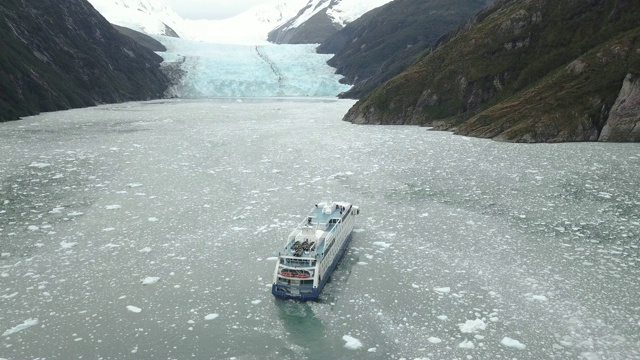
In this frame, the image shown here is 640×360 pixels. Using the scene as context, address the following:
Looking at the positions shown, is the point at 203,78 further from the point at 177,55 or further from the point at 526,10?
the point at 526,10

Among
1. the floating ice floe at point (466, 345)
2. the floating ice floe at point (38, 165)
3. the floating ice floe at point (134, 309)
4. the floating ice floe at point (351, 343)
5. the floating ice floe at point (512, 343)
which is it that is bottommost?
the floating ice floe at point (38, 165)

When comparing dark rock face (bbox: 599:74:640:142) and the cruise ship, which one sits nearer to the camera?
the cruise ship

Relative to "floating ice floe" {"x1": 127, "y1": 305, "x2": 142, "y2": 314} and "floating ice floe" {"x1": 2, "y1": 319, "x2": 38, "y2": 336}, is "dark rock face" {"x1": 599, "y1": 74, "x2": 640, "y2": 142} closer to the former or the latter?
"floating ice floe" {"x1": 127, "y1": 305, "x2": 142, "y2": 314}

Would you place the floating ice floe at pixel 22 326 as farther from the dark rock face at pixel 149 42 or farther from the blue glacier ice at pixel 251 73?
the dark rock face at pixel 149 42

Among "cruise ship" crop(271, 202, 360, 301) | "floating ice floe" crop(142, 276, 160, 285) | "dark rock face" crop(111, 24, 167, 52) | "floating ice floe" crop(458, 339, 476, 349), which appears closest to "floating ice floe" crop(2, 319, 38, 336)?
Answer: "floating ice floe" crop(142, 276, 160, 285)

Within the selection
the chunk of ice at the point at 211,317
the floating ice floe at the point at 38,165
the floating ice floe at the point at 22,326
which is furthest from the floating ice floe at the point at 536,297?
the floating ice floe at the point at 38,165

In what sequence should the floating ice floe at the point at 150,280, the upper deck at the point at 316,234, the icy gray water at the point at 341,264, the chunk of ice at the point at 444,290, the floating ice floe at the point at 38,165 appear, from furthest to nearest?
1. the floating ice floe at the point at 38,165
2. the floating ice floe at the point at 150,280
3. the upper deck at the point at 316,234
4. the chunk of ice at the point at 444,290
5. the icy gray water at the point at 341,264

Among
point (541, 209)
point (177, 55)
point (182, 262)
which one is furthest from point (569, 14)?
point (177, 55)
